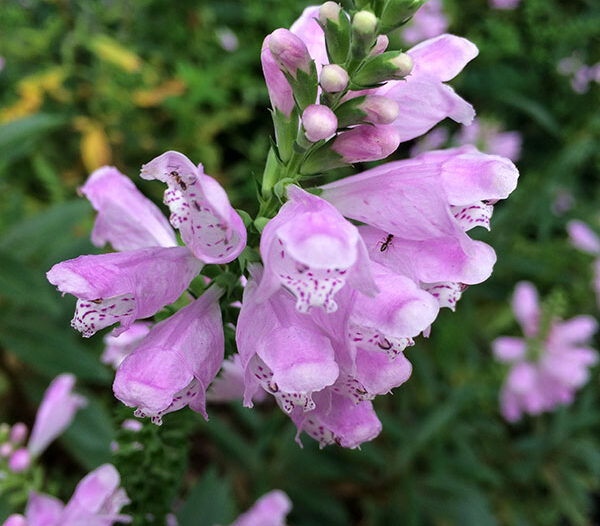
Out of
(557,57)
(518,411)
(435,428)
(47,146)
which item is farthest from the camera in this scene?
(557,57)

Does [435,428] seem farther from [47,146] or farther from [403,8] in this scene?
[47,146]

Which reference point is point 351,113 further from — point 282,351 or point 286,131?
point 282,351

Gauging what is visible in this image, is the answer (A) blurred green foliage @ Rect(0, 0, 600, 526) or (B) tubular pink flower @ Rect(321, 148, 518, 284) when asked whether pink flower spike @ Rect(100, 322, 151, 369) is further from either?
(A) blurred green foliage @ Rect(0, 0, 600, 526)

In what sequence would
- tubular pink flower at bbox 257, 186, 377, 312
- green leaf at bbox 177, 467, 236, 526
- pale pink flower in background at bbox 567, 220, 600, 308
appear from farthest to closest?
Result: pale pink flower in background at bbox 567, 220, 600, 308 → green leaf at bbox 177, 467, 236, 526 → tubular pink flower at bbox 257, 186, 377, 312

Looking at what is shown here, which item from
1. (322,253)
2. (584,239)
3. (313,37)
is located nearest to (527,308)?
(584,239)

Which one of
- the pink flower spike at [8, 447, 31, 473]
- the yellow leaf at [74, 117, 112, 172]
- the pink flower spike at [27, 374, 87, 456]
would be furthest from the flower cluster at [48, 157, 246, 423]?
the yellow leaf at [74, 117, 112, 172]

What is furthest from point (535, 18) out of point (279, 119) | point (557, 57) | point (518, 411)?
point (279, 119)
